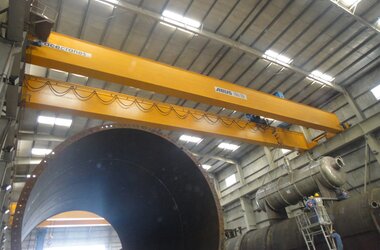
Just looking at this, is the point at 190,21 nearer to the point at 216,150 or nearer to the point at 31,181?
the point at 31,181

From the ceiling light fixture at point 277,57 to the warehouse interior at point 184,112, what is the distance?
4 centimetres

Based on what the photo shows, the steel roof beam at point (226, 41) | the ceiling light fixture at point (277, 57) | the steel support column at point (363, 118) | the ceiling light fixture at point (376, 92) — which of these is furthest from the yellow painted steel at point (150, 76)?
the ceiling light fixture at point (376, 92)

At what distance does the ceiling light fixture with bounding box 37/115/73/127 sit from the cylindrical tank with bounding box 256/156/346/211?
8.27 m

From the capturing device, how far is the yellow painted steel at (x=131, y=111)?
6426 millimetres

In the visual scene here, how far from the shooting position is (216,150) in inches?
601

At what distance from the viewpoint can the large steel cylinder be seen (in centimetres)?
225

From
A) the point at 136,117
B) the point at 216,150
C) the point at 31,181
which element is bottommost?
the point at 31,181

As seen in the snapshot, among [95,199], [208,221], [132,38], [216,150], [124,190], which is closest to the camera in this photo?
[208,221]

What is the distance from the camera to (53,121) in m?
10.9

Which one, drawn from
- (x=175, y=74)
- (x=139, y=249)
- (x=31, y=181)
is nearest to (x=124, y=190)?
(x=139, y=249)

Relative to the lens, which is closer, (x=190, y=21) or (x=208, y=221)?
(x=208, y=221)

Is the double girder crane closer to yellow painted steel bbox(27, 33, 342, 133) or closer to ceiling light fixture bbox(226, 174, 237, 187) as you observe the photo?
yellow painted steel bbox(27, 33, 342, 133)

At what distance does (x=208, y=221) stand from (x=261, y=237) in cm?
629

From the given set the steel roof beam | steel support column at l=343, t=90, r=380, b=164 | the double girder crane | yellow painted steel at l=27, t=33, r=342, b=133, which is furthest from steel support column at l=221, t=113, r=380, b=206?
the steel roof beam
